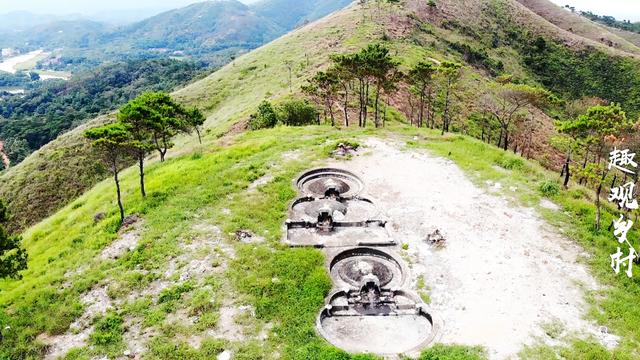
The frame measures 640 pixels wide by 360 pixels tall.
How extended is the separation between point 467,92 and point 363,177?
40.9 metres

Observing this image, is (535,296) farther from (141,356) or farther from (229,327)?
(141,356)

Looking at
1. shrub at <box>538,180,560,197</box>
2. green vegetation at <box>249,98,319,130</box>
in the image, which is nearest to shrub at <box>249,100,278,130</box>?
green vegetation at <box>249,98,319,130</box>

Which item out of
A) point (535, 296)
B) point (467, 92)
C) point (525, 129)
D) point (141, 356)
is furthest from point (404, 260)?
point (467, 92)

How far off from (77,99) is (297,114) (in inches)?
4831

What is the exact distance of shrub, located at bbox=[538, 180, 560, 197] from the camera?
29250 mm

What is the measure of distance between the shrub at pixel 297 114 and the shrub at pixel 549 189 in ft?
91.6

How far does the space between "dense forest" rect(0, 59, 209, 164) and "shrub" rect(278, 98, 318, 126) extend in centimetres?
7176

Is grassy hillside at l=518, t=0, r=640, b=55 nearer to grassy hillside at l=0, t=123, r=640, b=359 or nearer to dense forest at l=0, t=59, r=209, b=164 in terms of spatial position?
dense forest at l=0, t=59, r=209, b=164

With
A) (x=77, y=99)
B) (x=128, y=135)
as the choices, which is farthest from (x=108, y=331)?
(x=77, y=99)


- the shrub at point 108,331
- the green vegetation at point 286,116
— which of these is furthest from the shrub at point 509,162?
the shrub at point 108,331

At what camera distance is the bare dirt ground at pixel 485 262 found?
1861cm

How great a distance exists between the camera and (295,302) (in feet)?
66.2

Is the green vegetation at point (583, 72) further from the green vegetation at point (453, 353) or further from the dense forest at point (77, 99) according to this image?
the dense forest at point (77, 99)

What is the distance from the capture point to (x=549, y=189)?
2947cm
